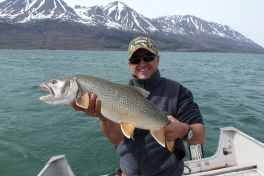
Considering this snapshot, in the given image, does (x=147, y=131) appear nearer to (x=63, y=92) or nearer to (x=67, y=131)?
(x=63, y=92)

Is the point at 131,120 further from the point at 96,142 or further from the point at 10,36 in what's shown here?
the point at 10,36

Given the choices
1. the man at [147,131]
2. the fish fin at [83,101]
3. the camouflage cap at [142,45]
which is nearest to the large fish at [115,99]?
the fish fin at [83,101]

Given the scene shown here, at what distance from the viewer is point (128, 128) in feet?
10.5

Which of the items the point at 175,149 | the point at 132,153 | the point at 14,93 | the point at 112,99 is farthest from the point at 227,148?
the point at 14,93

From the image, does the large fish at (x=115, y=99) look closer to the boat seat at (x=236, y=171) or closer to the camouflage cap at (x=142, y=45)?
the camouflage cap at (x=142, y=45)

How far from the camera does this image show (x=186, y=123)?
339 centimetres

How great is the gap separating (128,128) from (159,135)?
432 mm

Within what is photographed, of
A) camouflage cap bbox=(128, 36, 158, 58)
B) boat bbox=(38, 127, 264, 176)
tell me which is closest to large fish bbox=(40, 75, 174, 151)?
camouflage cap bbox=(128, 36, 158, 58)

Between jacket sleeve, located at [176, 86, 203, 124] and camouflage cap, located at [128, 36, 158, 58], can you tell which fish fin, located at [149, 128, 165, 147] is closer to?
jacket sleeve, located at [176, 86, 203, 124]

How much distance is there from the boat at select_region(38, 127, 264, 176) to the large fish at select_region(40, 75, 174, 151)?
192 centimetres

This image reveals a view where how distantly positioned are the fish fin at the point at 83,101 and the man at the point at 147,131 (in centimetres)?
7

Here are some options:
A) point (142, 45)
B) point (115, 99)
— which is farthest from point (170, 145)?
point (142, 45)

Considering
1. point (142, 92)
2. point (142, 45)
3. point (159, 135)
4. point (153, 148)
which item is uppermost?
point (142, 45)

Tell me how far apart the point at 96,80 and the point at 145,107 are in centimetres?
80
